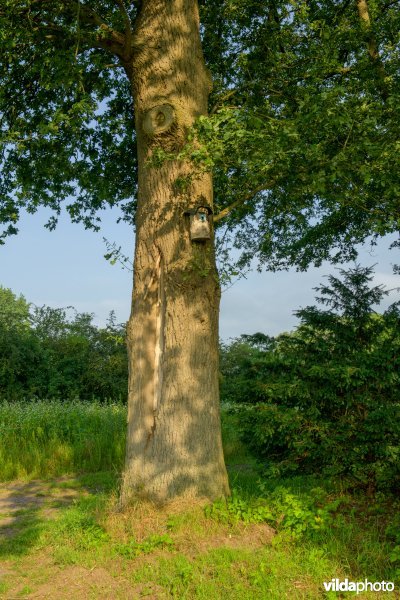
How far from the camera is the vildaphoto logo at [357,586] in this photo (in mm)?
5977

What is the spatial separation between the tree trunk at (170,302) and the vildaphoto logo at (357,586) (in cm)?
201

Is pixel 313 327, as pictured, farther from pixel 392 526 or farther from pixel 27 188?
pixel 27 188

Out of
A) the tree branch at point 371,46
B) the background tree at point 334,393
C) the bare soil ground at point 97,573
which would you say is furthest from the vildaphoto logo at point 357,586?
the tree branch at point 371,46

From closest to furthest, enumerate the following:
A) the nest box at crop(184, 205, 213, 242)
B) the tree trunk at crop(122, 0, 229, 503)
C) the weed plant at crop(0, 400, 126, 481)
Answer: the tree trunk at crop(122, 0, 229, 503), the nest box at crop(184, 205, 213, 242), the weed plant at crop(0, 400, 126, 481)

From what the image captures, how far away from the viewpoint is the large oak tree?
775cm

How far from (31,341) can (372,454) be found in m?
17.0

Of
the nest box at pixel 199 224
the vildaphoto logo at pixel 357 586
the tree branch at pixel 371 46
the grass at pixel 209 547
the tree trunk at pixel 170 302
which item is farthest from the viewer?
the tree branch at pixel 371 46

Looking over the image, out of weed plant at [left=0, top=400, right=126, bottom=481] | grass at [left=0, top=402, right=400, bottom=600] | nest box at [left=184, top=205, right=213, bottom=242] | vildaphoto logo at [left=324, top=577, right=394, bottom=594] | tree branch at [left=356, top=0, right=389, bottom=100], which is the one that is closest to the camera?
vildaphoto logo at [left=324, top=577, right=394, bottom=594]

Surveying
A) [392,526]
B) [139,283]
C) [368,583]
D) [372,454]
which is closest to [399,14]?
[139,283]

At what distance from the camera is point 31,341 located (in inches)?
901

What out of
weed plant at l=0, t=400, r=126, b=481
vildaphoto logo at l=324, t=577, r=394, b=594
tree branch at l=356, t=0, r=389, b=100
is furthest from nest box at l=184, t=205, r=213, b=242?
weed plant at l=0, t=400, r=126, b=481

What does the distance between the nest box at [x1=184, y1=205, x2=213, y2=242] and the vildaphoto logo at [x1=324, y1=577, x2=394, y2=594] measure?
4282mm

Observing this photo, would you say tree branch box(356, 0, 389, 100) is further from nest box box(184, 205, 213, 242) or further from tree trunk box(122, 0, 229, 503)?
nest box box(184, 205, 213, 242)

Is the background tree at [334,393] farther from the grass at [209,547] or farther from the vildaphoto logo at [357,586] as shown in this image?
the vildaphoto logo at [357,586]
